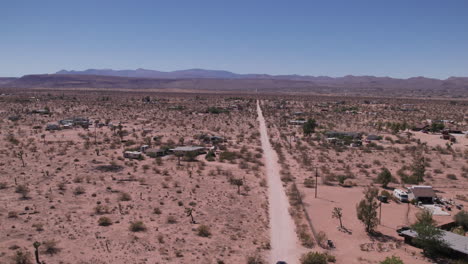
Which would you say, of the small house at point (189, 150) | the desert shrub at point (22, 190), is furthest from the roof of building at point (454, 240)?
the desert shrub at point (22, 190)

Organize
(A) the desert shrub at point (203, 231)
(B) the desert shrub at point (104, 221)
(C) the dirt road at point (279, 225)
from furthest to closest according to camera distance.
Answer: (B) the desert shrub at point (104, 221) < (A) the desert shrub at point (203, 231) < (C) the dirt road at point (279, 225)

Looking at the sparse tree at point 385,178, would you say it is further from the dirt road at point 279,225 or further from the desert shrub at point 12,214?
the desert shrub at point 12,214

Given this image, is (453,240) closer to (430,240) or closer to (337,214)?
(430,240)

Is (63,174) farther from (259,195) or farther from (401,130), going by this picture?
(401,130)

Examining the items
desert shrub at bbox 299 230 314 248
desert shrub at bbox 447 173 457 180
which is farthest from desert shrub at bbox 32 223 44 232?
desert shrub at bbox 447 173 457 180

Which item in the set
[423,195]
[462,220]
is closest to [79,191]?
[423,195]
